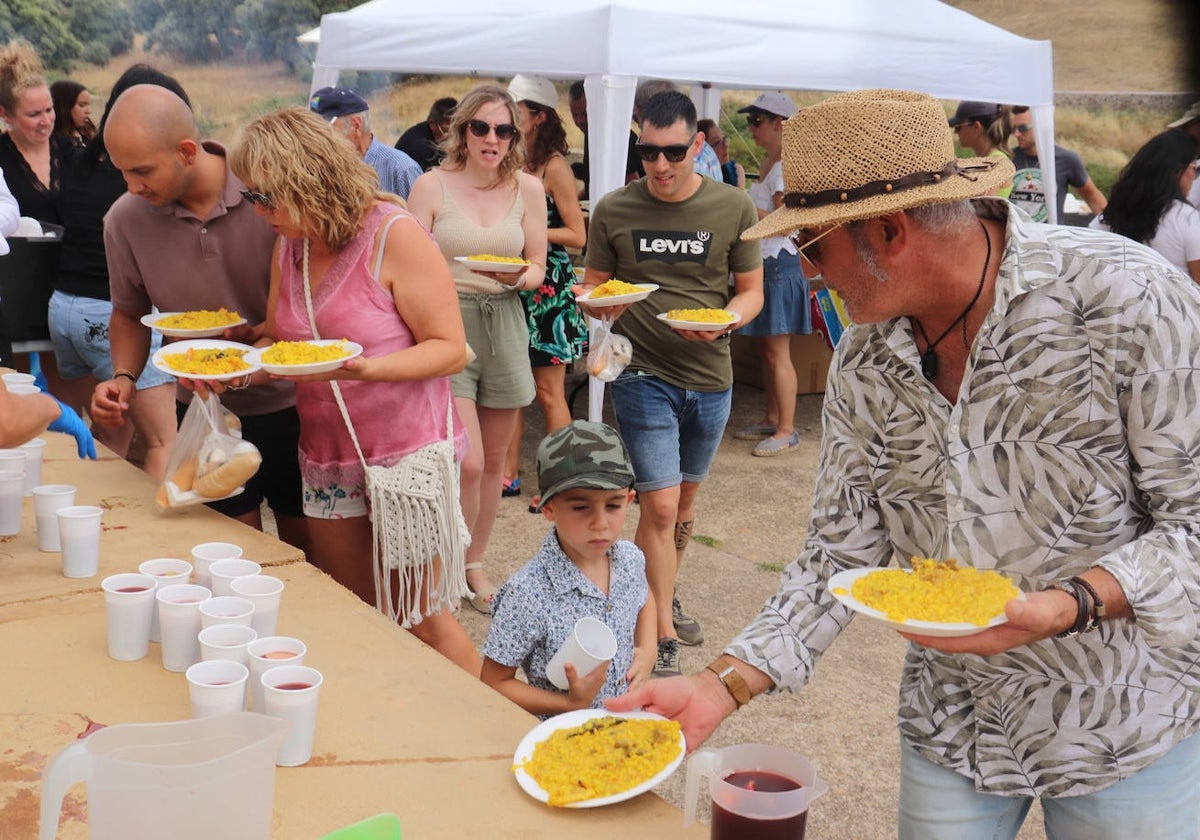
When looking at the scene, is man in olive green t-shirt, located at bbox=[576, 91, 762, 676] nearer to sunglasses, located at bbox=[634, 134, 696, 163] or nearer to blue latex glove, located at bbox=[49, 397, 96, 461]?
sunglasses, located at bbox=[634, 134, 696, 163]

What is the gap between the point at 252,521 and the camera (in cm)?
380

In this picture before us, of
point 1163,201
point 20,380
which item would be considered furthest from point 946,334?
point 1163,201

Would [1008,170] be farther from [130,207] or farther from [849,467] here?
[130,207]

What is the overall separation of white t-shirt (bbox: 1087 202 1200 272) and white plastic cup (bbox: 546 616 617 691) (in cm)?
507

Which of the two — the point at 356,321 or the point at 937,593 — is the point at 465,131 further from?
the point at 937,593

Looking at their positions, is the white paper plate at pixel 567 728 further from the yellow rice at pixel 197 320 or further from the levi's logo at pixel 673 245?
the levi's logo at pixel 673 245

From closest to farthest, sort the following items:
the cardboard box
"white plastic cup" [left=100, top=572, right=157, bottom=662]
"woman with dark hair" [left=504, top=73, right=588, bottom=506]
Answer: "white plastic cup" [left=100, top=572, right=157, bottom=662], "woman with dark hair" [left=504, top=73, right=588, bottom=506], the cardboard box

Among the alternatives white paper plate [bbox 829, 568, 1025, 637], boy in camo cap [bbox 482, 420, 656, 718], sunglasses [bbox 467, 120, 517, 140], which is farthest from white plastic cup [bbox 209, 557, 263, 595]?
sunglasses [bbox 467, 120, 517, 140]

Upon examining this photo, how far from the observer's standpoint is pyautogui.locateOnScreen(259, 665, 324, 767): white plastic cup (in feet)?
6.35

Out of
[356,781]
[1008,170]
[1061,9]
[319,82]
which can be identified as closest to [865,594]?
[1008,170]

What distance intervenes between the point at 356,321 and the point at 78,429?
1175 millimetres

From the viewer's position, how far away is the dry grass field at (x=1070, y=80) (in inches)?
953

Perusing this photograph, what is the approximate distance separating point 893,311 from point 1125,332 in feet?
1.15

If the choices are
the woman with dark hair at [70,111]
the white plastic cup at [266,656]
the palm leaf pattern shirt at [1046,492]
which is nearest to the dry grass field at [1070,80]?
the woman with dark hair at [70,111]
